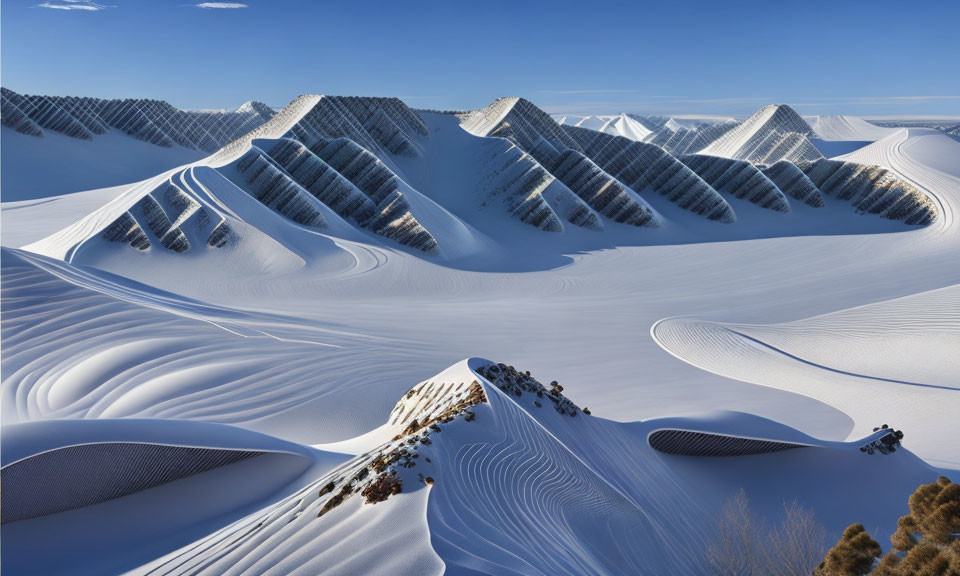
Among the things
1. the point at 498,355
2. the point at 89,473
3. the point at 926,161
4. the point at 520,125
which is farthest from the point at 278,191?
the point at 926,161

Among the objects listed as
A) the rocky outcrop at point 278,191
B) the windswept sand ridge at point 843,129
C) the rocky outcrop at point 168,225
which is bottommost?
the rocky outcrop at point 168,225

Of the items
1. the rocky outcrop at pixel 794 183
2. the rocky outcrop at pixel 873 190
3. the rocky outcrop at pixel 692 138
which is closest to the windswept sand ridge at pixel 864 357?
the rocky outcrop at pixel 873 190

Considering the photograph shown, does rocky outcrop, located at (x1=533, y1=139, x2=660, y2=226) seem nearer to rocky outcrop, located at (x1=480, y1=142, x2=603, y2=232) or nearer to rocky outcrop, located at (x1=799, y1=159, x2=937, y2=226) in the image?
rocky outcrop, located at (x1=480, y1=142, x2=603, y2=232)

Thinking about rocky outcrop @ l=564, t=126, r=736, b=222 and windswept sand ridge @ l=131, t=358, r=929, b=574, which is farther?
rocky outcrop @ l=564, t=126, r=736, b=222

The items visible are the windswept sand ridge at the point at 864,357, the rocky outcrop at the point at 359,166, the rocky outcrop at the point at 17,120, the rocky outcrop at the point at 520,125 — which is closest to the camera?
the windswept sand ridge at the point at 864,357

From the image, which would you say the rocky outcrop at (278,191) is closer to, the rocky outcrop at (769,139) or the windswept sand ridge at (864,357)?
the windswept sand ridge at (864,357)

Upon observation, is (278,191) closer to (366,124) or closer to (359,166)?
(359,166)

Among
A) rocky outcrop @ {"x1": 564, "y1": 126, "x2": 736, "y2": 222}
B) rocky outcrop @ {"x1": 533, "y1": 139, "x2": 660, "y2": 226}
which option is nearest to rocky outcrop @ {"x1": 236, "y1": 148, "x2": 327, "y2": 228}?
rocky outcrop @ {"x1": 533, "y1": 139, "x2": 660, "y2": 226}

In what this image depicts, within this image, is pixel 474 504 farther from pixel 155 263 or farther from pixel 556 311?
pixel 155 263

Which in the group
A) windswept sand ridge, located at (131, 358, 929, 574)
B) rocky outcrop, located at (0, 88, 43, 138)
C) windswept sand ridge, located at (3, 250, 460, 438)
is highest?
rocky outcrop, located at (0, 88, 43, 138)

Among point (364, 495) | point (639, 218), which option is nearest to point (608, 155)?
point (639, 218)

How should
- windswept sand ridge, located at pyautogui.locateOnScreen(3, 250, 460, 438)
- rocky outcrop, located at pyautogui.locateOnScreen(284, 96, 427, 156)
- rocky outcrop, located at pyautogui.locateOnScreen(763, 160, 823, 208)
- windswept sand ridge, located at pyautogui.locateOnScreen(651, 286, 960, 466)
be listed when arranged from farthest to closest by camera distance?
1. rocky outcrop, located at pyautogui.locateOnScreen(763, 160, 823, 208)
2. rocky outcrop, located at pyautogui.locateOnScreen(284, 96, 427, 156)
3. windswept sand ridge, located at pyautogui.locateOnScreen(651, 286, 960, 466)
4. windswept sand ridge, located at pyautogui.locateOnScreen(3, 250, 460, 438)
